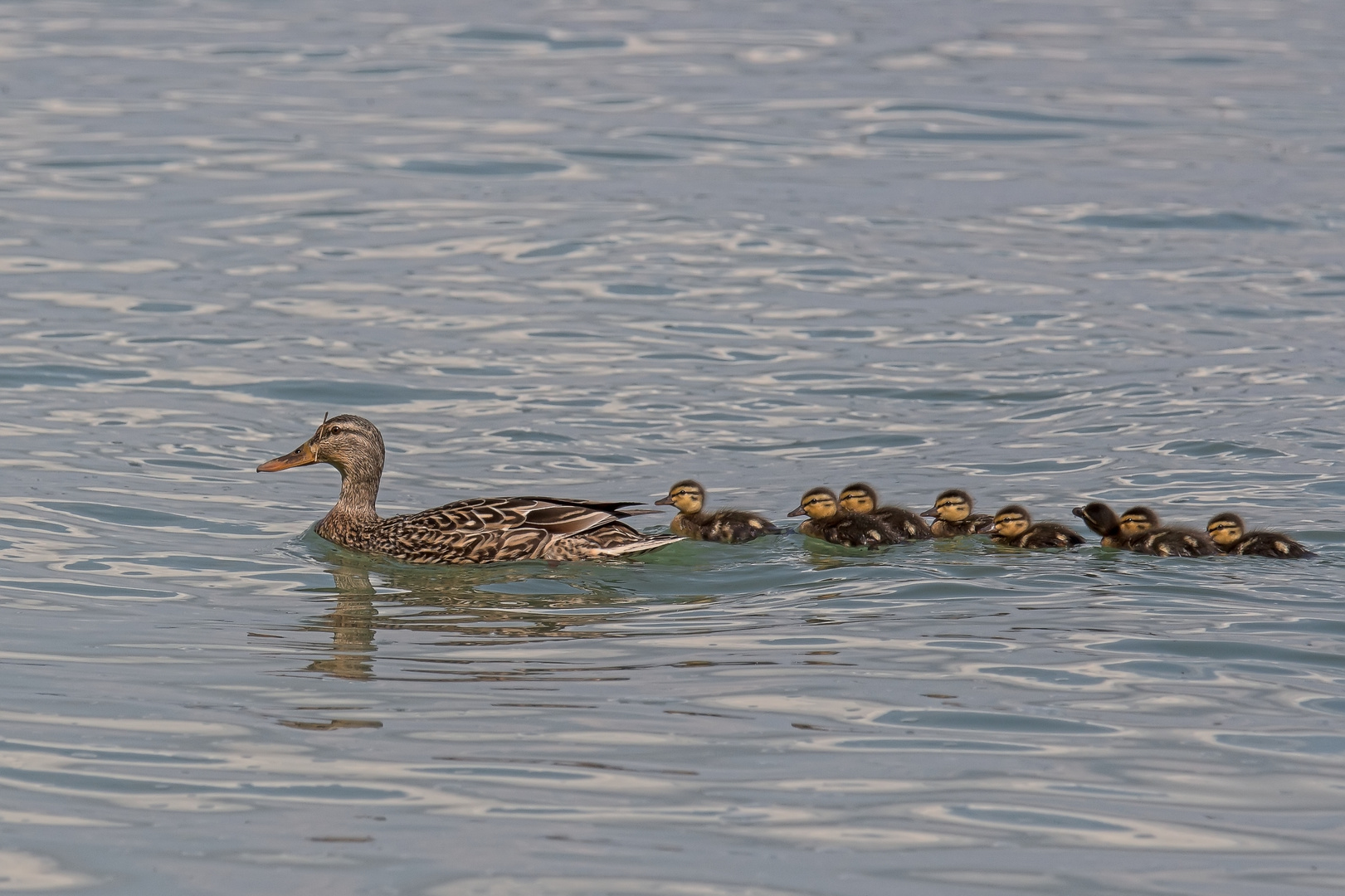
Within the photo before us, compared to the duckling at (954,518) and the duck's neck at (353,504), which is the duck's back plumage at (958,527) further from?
the duck's neck at (353,504)

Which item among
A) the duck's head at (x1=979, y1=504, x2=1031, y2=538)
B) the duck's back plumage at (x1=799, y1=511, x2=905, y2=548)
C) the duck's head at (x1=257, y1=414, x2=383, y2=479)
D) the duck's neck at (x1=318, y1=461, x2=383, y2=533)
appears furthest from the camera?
the duck's head at (x1=257, y1=414, x2=383, y2=479)

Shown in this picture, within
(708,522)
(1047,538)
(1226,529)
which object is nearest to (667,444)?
(708,522)

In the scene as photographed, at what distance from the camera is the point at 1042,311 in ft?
53.4

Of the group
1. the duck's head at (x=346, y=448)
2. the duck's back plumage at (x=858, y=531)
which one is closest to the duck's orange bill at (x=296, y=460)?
the duck's head at (x=346, y=448)

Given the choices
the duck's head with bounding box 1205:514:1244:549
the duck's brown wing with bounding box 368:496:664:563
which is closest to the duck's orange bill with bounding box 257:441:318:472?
the duck's brown wing with bounding box 368:496:664:563

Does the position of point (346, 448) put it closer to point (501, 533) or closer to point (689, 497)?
point (501, 533)

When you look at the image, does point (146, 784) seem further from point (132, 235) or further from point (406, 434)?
point (132, 235)

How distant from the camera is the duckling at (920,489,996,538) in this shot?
34.1 ft

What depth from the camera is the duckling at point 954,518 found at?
10.4 metres

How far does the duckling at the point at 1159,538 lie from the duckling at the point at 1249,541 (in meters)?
0.06

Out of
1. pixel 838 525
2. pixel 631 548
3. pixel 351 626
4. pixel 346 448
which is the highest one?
pixel 346 448

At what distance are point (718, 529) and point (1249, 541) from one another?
2.58m

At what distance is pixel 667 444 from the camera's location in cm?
1290

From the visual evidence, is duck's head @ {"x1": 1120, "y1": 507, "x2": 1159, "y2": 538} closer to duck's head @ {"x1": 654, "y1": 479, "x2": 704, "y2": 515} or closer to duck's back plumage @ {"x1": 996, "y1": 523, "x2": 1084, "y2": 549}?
duck's back plumage @ {"x1": 996, "y1": 523, "x2": 1084, "y2": 549}
